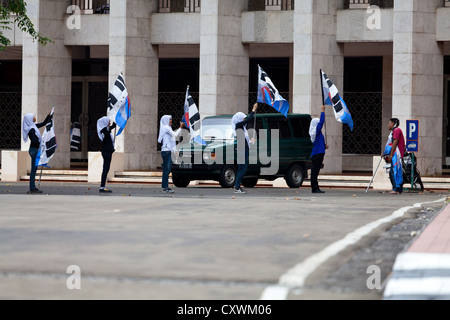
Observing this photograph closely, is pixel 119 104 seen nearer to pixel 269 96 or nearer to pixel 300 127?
pixel 269 96

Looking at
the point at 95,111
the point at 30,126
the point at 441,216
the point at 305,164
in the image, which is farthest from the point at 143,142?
the point at 441,216

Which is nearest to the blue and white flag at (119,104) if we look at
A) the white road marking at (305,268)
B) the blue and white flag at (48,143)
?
the blue and white flag at (48,143)

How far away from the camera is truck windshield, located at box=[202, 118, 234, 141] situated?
84.9ft

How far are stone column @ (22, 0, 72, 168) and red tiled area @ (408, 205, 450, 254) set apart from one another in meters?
24.4

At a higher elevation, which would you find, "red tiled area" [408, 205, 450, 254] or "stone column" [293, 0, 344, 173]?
"stone column" [293, 0, 344, 173]

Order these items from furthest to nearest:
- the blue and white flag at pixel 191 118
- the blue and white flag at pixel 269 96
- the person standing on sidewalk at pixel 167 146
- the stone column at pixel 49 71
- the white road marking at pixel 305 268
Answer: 1. the stone column at pixel 49 71
2. the blue and white flag at pixel 191 118
3. the blue and white flag at pixel 269 96
4. the person standing on sidewalk at pixel 167 146
5. the white road marking at pixel 305 268

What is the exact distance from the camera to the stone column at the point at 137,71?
1347 inches

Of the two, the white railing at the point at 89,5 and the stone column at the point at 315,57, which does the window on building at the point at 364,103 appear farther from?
the white railing at the point at 89,5

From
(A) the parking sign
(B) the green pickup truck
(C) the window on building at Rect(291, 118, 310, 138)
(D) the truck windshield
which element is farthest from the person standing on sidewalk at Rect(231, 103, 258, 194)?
(A) the parking sign

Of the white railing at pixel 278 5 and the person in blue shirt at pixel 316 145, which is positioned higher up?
the white railing at pixel 278 5

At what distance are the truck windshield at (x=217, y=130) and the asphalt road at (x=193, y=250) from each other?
9.40 m

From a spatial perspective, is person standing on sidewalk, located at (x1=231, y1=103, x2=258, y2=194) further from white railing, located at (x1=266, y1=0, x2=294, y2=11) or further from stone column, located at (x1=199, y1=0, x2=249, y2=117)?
white railing, located at (x1=266, y1=0, x2=294, y2=11)

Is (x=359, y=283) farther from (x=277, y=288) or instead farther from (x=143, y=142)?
(x=143, y=142)

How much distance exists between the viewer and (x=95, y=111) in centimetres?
3934
